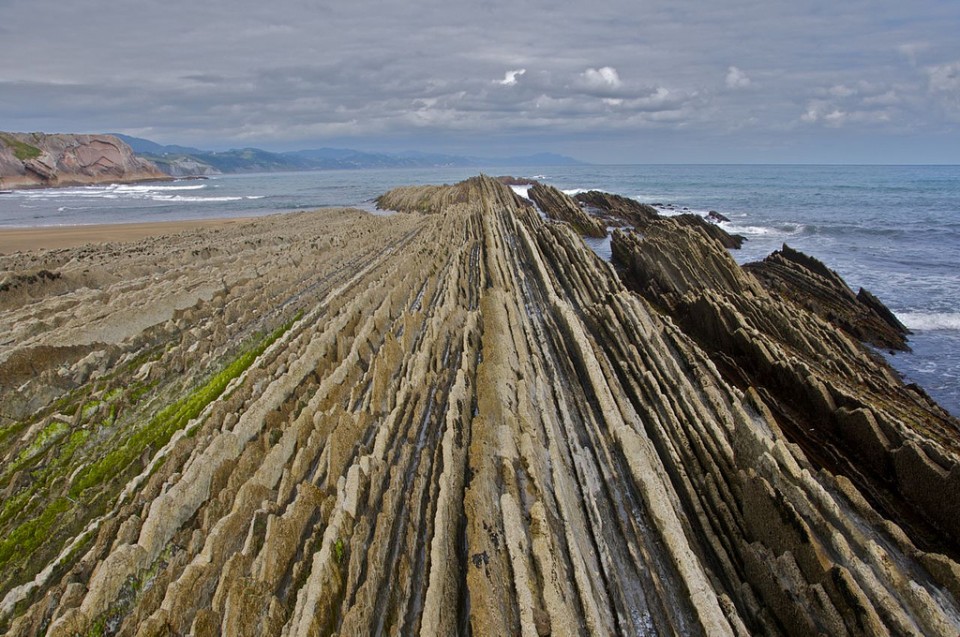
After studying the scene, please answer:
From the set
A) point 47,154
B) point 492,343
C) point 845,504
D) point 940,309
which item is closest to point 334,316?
point 492,343

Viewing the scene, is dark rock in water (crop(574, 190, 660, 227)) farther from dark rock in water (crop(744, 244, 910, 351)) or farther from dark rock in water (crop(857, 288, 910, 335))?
dark rock in water (crop(857, 288, 910, 335))

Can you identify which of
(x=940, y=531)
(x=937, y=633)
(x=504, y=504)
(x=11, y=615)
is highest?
(x=504, y=504)

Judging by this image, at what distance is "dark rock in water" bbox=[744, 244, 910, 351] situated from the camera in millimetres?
16500

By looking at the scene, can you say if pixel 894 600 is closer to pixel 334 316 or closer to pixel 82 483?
pixel 82 483

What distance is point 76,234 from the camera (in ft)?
113

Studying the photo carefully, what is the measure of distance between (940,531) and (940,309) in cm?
1662

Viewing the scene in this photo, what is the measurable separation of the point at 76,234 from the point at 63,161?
132 metres

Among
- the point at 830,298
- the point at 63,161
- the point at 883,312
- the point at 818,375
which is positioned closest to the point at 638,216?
the point at 830,298

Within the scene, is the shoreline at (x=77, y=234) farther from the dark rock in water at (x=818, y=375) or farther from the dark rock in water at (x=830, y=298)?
the dark rock in water at (x=830, y=298)

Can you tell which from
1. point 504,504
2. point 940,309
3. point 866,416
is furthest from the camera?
point 940,309

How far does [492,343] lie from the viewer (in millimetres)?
10695

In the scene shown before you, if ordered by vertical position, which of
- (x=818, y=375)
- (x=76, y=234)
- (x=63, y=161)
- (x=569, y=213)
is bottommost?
(x=818, y=375)

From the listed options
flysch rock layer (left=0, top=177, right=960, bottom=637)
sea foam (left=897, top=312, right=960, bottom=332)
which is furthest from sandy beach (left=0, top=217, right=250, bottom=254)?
sea foam (left=897, top=312, right=960, bottom=332)

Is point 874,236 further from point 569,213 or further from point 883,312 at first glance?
point 883,312
